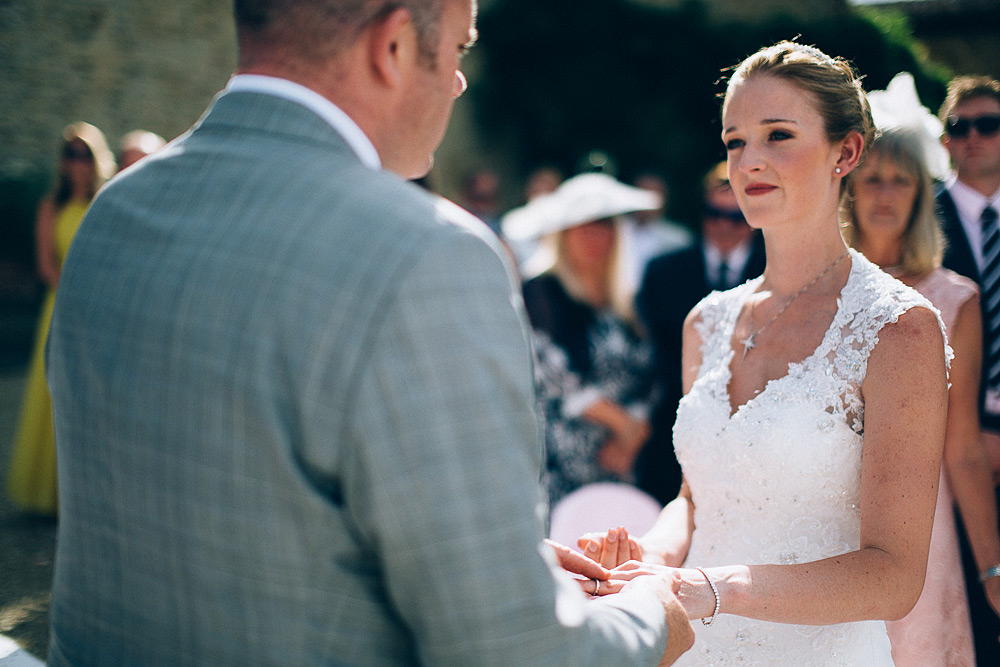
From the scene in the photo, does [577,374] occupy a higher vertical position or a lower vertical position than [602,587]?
lower

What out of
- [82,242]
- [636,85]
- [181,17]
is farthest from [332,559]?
[636,85]

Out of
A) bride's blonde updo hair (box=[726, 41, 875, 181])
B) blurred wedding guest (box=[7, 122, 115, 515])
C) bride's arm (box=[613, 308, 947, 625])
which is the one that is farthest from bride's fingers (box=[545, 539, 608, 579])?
blurred wedding guest (box=[7, 122, 115, 515])

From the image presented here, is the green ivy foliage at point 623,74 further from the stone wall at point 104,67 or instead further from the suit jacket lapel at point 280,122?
the suit jacket lapel at point 280,122

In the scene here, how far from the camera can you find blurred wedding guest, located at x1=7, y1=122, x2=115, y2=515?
222 inches

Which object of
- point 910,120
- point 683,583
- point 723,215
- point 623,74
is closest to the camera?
point 683,583

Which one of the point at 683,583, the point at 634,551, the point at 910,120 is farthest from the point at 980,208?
the point at 683,583

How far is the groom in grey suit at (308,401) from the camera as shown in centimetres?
100

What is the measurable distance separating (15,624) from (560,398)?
3035 mm

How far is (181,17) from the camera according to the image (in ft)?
43.9

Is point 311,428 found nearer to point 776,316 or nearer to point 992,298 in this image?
point 776,316

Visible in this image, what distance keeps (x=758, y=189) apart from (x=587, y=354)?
2509 mm

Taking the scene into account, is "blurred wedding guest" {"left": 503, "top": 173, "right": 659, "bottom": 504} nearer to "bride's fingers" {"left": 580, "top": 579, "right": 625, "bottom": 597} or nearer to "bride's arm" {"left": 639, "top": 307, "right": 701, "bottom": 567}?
"bride's arm" {"left": 639, "top": 307, "right": 701, "bottom": 567}

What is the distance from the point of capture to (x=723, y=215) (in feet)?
17.2

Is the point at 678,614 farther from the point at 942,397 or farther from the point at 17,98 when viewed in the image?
the point at 17,98
